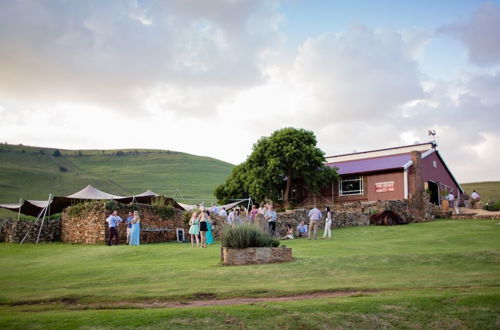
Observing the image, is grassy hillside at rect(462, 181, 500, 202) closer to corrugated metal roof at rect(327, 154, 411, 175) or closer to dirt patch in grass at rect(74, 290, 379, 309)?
corrugated metal roof at rect(327, 154, 411, 175)

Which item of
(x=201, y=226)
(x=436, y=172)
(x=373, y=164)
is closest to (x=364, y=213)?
(x=373, y=164)

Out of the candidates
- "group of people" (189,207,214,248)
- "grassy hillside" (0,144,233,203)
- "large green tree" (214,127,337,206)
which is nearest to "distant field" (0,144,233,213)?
"grassy hillside" (0,144,233,203)

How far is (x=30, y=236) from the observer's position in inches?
1213

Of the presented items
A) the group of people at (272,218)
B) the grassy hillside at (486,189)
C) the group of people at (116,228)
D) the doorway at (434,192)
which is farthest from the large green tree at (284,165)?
the grassy hillside at (486,189)

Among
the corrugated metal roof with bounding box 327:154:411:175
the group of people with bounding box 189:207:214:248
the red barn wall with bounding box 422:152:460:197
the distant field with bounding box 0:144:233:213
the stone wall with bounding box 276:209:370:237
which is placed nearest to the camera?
the group of people with bounding box 189:207:214:248

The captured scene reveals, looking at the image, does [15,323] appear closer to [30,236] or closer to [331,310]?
[331,310]

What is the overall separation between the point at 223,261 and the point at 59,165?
304 feet

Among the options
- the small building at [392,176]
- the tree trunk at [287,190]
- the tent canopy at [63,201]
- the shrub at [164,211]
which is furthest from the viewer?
the tree trunk at [287,190]

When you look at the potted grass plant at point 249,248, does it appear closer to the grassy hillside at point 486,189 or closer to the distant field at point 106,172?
the grassy hillside at point 486,189

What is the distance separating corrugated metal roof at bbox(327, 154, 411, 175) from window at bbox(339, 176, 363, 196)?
0.78 metres

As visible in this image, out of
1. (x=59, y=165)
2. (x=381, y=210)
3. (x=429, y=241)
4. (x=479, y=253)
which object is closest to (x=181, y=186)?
(x=59, y=165)

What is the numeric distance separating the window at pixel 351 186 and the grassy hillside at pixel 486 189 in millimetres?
29645

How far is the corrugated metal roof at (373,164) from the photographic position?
43.1 m

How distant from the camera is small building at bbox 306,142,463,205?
138ft
